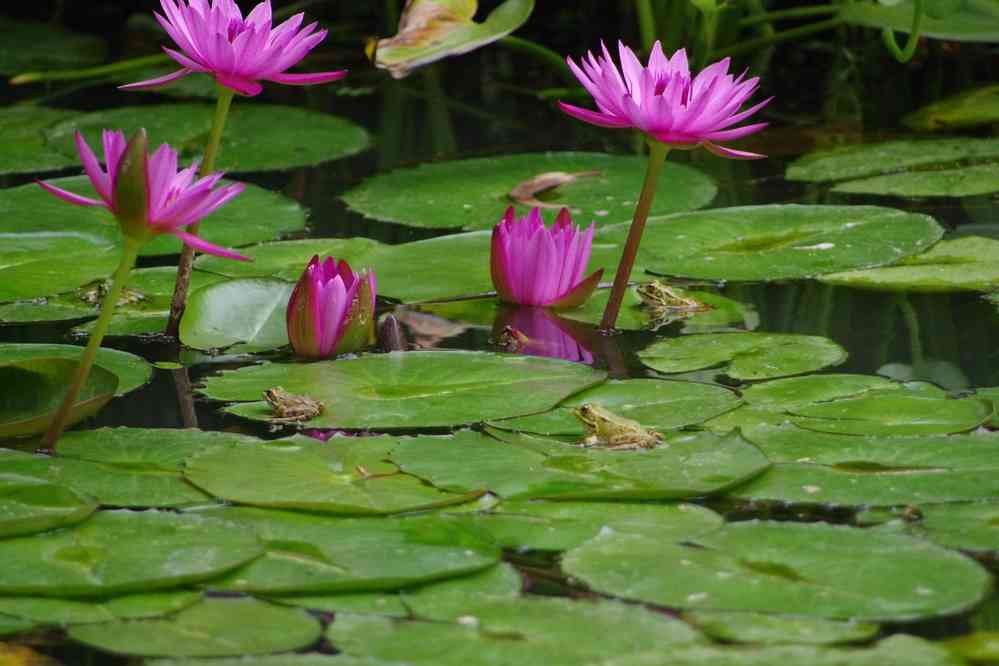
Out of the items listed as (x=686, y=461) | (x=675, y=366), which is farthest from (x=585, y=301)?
(x=686, y=461)

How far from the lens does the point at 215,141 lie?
162cm

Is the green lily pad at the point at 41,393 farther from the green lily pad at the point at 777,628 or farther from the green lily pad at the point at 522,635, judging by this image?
the green lily pad at the point at 777,628

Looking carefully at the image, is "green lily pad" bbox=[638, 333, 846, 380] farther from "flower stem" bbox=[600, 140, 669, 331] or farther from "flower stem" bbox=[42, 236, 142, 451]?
"flower stem" bbox=[42, 236, 142, 451]

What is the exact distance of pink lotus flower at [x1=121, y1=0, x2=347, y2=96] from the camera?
1.54 metres

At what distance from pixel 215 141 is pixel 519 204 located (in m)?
0.86

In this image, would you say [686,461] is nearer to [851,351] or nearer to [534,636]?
[534,636]

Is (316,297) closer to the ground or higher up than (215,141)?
closer to the ground

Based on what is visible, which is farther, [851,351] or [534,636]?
[851,351]

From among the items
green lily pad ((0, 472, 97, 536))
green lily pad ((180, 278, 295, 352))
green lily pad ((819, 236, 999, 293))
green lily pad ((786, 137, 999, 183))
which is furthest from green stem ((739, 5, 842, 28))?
green lily pad ((0, 472, 97, 536))

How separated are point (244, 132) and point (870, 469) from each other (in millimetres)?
2029

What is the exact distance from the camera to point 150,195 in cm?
128

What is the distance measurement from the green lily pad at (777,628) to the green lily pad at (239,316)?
0.84m

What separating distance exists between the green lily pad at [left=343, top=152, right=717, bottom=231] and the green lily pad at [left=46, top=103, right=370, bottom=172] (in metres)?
0.27

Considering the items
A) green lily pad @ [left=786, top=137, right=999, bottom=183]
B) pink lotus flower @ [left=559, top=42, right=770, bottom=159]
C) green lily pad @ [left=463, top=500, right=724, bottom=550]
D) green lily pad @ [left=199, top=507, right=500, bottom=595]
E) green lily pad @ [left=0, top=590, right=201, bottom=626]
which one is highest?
pink lotus flower @ [left=559, top=42, right=770, bottom=159]
